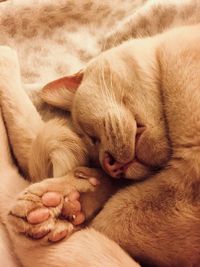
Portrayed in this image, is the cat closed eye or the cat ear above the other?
the cat ear

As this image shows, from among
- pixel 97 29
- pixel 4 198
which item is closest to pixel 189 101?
pixel 4 198

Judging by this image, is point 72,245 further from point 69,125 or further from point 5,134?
point 5,134

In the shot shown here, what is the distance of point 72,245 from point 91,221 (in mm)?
106

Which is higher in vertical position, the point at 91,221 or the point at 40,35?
the point at 40,35

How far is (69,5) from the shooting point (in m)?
1.81

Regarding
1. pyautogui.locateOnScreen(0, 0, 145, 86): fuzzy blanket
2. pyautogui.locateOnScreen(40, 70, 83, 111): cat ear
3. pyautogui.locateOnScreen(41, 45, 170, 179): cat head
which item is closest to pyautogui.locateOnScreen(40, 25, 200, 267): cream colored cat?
pyautogui.locateOnScreen(41, 45, 170, 179): cat head

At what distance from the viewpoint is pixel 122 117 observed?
1102 millimetres

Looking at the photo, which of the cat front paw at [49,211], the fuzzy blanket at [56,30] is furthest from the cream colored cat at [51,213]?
the fuzzy blanket at [56,30]

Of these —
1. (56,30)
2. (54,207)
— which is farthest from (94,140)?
(56,30)

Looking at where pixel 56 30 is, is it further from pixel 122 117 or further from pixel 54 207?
pixel 54 207

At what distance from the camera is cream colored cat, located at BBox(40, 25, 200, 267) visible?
0.99m

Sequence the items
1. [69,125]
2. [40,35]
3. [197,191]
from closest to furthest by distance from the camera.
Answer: [197,191]
[69,125]
[40,35]

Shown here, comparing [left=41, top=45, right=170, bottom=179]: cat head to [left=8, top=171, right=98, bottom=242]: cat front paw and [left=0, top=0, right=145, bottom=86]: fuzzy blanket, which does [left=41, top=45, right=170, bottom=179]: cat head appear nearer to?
[left=8, top=171, right=98, bottom=242]: cat front paw

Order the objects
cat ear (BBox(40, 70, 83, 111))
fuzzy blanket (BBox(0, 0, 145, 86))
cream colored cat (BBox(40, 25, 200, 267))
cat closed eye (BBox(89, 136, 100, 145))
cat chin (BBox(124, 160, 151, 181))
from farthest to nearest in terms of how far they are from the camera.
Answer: fuzzy blanket (BBox(0, 0, 145, 86)) < cat ear (BBox(40, 70, 83, 111)) < cat closed eye (BBox(89, 136, 100, 145)) < cat chin (BBox(124, 160, 151, 181)) < cream colored cat (BBox(40, 25, 200, 267))
